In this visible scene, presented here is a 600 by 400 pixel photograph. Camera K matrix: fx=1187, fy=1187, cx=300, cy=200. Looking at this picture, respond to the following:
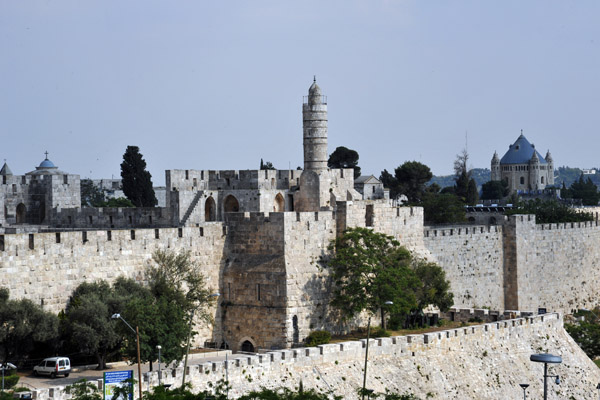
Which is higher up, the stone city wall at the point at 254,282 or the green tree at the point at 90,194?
the green tree at the point at 90,194

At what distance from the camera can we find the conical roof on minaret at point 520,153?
6245 inches

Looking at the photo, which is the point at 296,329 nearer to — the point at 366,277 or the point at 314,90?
the point at 366,277

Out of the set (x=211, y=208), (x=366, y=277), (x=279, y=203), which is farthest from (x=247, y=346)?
(x=279, y=203)

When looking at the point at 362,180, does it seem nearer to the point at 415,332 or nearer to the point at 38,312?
the point at 415,332

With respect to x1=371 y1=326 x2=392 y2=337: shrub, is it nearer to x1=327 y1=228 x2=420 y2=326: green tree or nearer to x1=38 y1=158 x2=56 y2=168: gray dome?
x1=327 y1=228 x2=420 y2=326: green tree

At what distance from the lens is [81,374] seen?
34.3m

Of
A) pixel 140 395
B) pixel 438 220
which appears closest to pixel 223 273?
pixel 140 395

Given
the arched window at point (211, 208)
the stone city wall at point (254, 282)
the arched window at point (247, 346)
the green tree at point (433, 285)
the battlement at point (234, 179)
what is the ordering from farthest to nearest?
the battlement at point (234, 179)
the arched window at point (211, 208)
the green tree at point (433, 285)
the arched window at point (247, 346)
the stone city wall at point (254, 282)

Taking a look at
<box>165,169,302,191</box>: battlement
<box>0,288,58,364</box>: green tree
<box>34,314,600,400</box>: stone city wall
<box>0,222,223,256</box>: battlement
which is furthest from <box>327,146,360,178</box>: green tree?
<box>0,288,58,364</box>: green tree

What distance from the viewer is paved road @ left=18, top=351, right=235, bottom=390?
106ft

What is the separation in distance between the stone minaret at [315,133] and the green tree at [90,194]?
41.3 meters

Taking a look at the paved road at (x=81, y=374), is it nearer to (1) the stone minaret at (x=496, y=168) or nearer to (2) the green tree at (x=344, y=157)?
(2) the green tree at (x=344, y=157)

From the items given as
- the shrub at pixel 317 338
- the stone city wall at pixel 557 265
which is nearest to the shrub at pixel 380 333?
the shrub at pixel 317 338

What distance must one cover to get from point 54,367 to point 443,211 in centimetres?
4762
